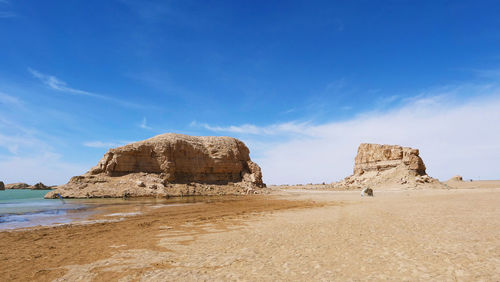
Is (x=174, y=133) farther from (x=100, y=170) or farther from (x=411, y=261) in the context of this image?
(x=411, y=261)

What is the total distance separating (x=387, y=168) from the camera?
64.2m

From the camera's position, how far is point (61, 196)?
126 ft

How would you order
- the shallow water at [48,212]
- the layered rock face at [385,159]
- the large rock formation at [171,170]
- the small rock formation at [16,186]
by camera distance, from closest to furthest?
the shallow water at [48,212] < the large rock formation at [171,170] < the layered rock face at [385,159] < the small rock formation at [16,186]

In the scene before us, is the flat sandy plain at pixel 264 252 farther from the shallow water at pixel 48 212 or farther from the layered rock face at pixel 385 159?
the layered rock face at pixel 385 159

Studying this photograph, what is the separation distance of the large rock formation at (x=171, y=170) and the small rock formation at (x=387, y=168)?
95.1ft

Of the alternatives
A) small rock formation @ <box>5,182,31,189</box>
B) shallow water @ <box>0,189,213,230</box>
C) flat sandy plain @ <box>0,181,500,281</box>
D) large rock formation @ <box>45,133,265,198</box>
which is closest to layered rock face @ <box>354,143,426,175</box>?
large rock formation @ <box>45,133,265,198</box>

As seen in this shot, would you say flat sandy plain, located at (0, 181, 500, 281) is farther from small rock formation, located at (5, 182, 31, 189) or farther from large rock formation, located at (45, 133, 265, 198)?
small rock formation, located at (5, 182, 31, 189)

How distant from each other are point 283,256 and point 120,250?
5.70 m

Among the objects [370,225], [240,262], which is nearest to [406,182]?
[370,225]

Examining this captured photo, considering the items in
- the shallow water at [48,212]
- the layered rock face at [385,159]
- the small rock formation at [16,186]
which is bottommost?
the shallow water at [48,212]

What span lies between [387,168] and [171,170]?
5119 centimetres

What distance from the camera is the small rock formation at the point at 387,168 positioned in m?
55.6

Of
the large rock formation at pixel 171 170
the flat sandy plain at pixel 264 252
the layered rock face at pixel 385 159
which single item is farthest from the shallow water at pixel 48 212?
the layered rock face at pixel 385 159

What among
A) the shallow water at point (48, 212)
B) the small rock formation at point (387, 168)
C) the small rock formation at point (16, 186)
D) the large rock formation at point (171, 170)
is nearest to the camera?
the shallow water at point (48, 212)
